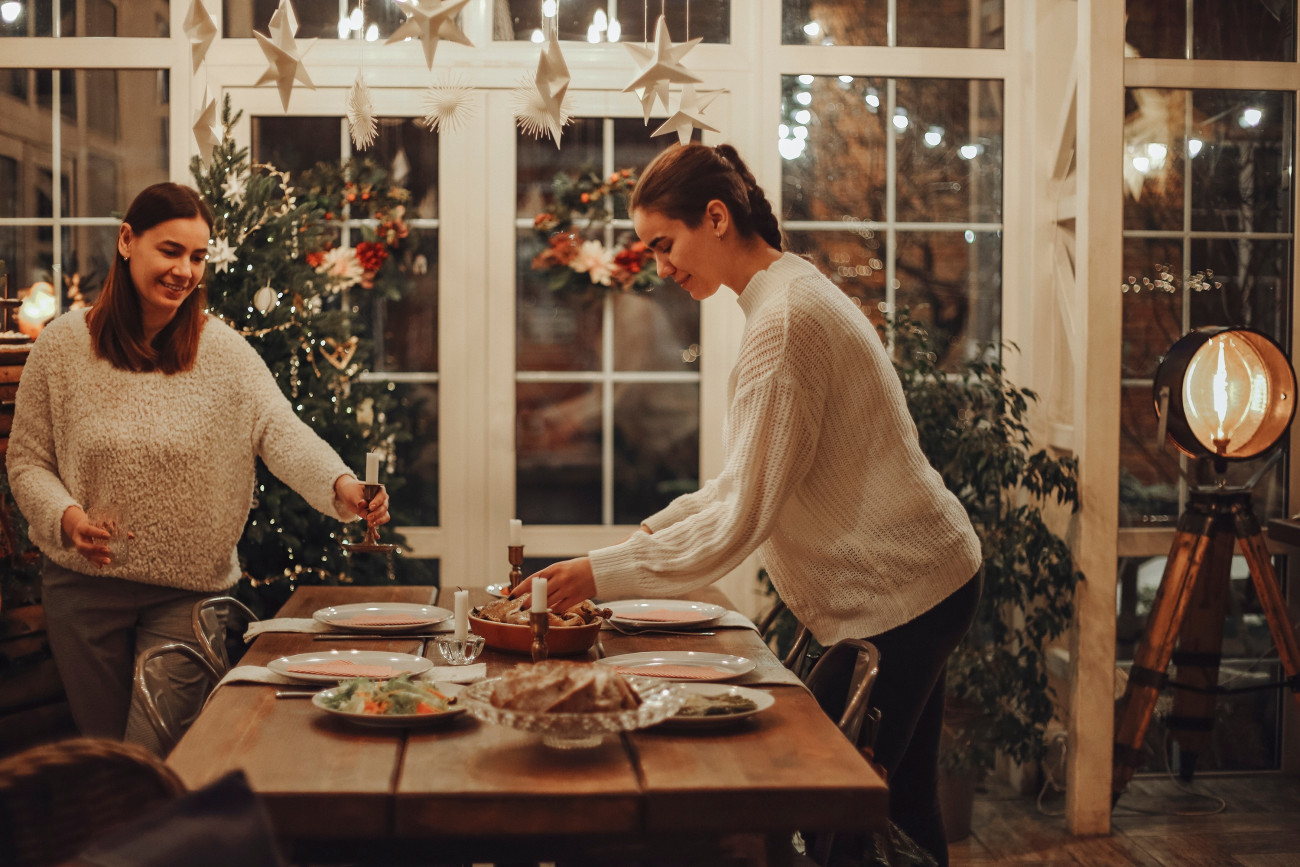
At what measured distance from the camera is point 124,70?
13.0 ft

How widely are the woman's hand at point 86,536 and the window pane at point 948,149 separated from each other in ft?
9.01

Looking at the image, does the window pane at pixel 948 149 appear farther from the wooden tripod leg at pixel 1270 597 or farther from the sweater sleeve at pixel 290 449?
the sweater sleeve at pixel 290 449

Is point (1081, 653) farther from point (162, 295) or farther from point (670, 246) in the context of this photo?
point (162, 295)

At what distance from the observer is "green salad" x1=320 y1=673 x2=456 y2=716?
64.9 inches

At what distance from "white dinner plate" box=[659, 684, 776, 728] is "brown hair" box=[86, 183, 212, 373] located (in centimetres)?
142

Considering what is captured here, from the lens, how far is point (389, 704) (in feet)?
5.46

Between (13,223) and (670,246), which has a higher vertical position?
(13,223)

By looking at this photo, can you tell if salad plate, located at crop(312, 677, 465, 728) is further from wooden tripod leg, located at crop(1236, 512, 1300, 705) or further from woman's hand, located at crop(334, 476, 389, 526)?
wooden tripod leg, located at crop(1236, 512, 1300, 705)

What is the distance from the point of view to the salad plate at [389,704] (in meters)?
1.62

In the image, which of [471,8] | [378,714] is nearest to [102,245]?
[471,8]

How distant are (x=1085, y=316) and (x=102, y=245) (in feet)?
10.3

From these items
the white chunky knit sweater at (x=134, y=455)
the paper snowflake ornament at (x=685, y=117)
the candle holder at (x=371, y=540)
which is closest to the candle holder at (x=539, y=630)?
the candle holder at (x=371, y=540)

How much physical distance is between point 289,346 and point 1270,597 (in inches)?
111

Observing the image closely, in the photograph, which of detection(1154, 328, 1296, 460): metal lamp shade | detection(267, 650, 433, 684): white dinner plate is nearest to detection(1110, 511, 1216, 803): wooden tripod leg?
detection(1154, 328, 1296, 460): metal lamp shade
